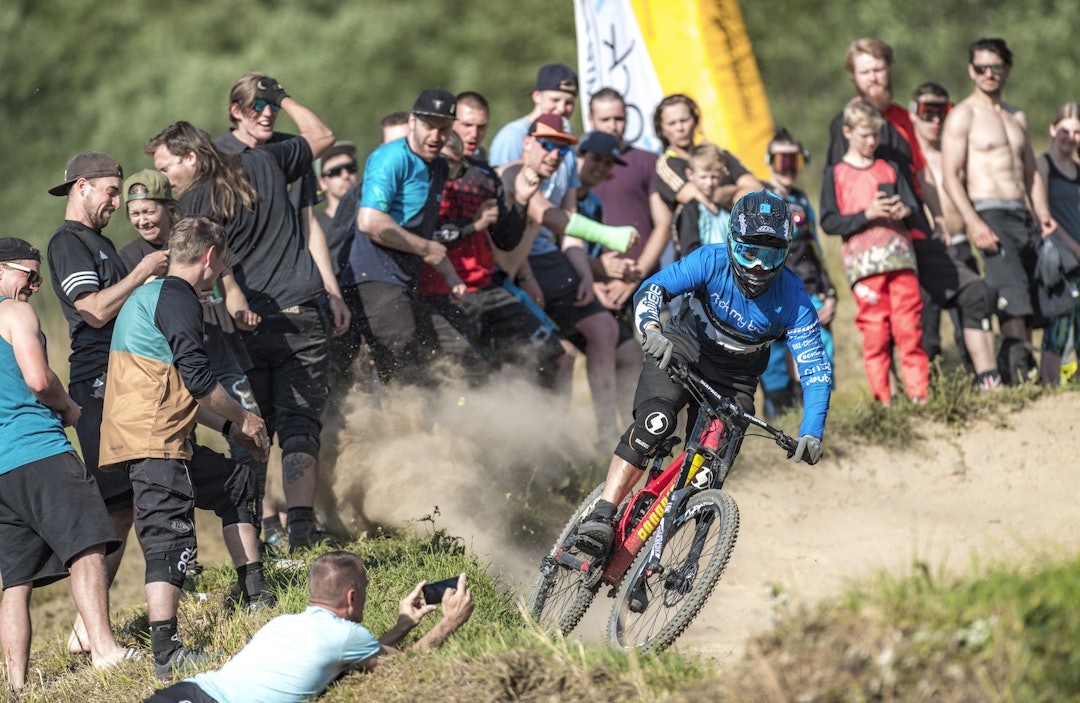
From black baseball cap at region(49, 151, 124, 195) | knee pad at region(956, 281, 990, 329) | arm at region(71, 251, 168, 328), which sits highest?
black baseball cap at region(49, 151, 124, 195)

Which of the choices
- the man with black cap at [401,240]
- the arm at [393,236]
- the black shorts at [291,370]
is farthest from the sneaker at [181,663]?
the arm at [393,236]

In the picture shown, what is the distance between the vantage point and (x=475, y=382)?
9.80 m

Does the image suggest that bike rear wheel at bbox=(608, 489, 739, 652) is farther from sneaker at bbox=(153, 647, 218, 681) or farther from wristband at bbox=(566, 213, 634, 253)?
wristband at bbox=(566, 213, 634, 253)

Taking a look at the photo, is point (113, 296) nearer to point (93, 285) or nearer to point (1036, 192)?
point (93, 285)

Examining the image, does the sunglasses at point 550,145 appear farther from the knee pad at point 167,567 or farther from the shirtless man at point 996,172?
the knee pad at point 167,567

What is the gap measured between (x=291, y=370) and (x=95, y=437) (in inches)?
61.2

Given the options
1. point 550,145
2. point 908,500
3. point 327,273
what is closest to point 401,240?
point 327,273

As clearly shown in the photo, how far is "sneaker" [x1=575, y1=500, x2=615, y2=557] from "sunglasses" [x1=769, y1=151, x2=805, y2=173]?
5259 millimetres

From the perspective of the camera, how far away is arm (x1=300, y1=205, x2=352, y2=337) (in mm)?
9000

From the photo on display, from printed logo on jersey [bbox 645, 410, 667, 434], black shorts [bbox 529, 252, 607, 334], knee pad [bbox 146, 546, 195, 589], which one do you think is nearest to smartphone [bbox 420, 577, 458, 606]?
knee pad [bbox 146, 546, 195, 589]

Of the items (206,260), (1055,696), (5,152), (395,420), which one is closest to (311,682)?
(206,260)

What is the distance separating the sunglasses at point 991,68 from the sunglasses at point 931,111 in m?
0.75

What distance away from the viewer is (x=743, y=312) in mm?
7160

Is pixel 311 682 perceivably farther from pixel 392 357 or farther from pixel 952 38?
pixel 952 38
